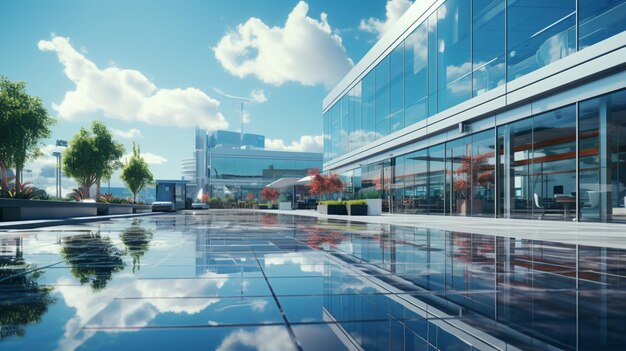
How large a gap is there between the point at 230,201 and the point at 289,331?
245 ft

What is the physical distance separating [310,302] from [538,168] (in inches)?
763

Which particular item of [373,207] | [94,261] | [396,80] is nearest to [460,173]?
[373,207]

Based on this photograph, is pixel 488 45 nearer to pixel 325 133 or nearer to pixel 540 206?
pixel 540 206

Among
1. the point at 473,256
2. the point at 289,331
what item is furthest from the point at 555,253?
the point at 289,331

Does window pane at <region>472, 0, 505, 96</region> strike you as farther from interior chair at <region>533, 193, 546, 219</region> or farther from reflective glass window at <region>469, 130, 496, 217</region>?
interior chair at <region>533, 193, 546, 219</region>

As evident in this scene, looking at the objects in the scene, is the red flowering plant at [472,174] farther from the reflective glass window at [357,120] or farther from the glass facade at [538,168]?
the reflective glass window at [357,120]

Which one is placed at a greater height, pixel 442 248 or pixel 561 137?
pixel 561 137

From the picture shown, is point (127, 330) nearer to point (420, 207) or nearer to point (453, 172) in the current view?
point (453, 172)

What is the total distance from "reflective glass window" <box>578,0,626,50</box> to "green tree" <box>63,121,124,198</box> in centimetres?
3986

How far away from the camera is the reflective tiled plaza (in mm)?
2617

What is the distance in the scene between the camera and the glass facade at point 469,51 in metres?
16.8

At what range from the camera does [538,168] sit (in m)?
19.5

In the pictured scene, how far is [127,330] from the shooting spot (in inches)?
110

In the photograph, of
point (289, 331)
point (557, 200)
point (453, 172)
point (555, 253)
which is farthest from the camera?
point (453, 172)
